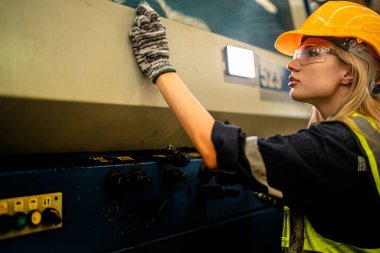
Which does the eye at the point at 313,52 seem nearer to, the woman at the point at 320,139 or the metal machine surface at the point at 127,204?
the woman at the point at 320,139

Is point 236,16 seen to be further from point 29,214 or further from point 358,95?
point 29,214

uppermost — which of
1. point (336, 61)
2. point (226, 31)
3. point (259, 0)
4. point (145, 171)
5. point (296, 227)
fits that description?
point (259, 0)

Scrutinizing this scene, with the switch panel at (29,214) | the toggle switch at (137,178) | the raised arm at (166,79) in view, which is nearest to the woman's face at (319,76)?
the raised arm at (166,79)

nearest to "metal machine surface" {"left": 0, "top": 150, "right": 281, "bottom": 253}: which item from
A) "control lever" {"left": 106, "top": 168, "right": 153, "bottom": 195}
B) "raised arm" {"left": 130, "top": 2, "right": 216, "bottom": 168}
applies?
"control lever" {"left": 106, "top": 168, "right": 153, "bottom": 195}

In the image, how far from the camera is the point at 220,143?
0.71 metres

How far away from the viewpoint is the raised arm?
0.75 m

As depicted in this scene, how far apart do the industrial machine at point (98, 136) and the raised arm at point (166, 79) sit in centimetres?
4

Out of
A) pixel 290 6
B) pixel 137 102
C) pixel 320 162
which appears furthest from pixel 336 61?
pixel 290 6

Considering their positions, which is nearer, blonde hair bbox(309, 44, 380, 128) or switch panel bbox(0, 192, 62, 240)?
switch panel bbox(0, 192, 62, 240)

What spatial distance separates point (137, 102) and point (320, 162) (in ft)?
1.66

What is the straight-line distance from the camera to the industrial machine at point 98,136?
680mm

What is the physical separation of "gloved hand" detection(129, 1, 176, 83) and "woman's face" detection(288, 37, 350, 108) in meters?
0.41

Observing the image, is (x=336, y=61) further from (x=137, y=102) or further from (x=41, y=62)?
(x=41, y=62)

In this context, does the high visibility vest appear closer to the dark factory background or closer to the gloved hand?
the dark factory background
